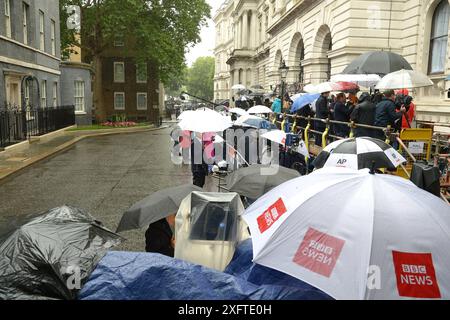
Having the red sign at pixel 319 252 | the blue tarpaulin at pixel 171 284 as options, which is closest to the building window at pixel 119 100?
the blue tarpaulin at pixel 171 284

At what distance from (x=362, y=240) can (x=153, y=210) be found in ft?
7.19

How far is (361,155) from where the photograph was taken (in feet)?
18.8

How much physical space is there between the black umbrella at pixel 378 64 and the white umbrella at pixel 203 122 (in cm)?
547

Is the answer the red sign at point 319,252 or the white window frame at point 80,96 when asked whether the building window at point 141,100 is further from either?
the red sign at point 319,252

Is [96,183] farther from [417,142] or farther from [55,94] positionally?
[55,94]

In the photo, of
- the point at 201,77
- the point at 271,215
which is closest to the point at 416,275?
the point at 271,215

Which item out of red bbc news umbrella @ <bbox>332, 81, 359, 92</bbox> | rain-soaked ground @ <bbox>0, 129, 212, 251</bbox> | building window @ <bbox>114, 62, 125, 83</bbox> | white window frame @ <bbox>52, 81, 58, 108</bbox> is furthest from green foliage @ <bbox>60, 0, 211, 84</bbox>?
red bbc news umbrella @ <bbox>332, 81, 359, 92</bbox>

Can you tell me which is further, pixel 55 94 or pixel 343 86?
pixel 55 94

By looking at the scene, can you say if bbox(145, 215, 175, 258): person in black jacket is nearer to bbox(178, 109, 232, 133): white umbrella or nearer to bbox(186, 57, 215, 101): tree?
bbox(178, 109, 232, 133): white umbrella

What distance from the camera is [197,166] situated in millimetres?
8094

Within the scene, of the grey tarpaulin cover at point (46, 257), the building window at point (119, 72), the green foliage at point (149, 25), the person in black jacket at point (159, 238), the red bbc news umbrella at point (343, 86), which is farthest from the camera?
the building window at point (119, 72)

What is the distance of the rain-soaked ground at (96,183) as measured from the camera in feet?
29.9

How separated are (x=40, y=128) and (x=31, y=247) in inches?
831
